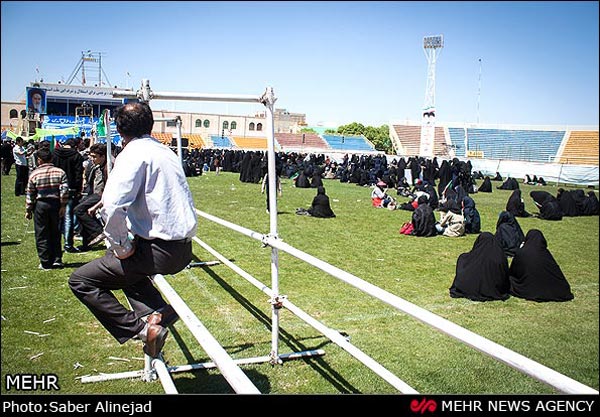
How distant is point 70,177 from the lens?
895cm

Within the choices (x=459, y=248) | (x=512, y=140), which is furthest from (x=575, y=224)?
(x=512, y=140)

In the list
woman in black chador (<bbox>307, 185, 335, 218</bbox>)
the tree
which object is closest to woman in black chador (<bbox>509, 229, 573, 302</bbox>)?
woman in black chador (<bbox>307, 185, 335, 218</bbox>)

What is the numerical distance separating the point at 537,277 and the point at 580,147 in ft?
166

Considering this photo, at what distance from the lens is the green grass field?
164 inches

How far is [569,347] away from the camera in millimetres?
5348

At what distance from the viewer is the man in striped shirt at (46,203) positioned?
7164mm

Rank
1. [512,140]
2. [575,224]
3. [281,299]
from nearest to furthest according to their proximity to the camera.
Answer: [281,299] → [575,224] → [512,140]

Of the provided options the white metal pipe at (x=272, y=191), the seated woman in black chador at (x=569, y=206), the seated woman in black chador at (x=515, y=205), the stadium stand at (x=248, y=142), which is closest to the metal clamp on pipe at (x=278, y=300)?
the white metal pipe at (x=272, y=191)

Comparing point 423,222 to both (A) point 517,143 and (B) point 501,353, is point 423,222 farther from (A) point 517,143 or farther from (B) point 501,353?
(A) point 517,143

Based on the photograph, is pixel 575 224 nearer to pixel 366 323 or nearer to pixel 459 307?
pixel 459 307

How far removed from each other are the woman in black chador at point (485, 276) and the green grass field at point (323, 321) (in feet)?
0.64

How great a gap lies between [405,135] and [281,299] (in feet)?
203

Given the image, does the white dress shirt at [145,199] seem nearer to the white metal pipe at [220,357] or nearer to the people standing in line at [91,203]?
the white metal pipe at [220,357]

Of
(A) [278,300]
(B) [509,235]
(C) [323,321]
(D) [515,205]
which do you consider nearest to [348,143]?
(D) [515,205]
